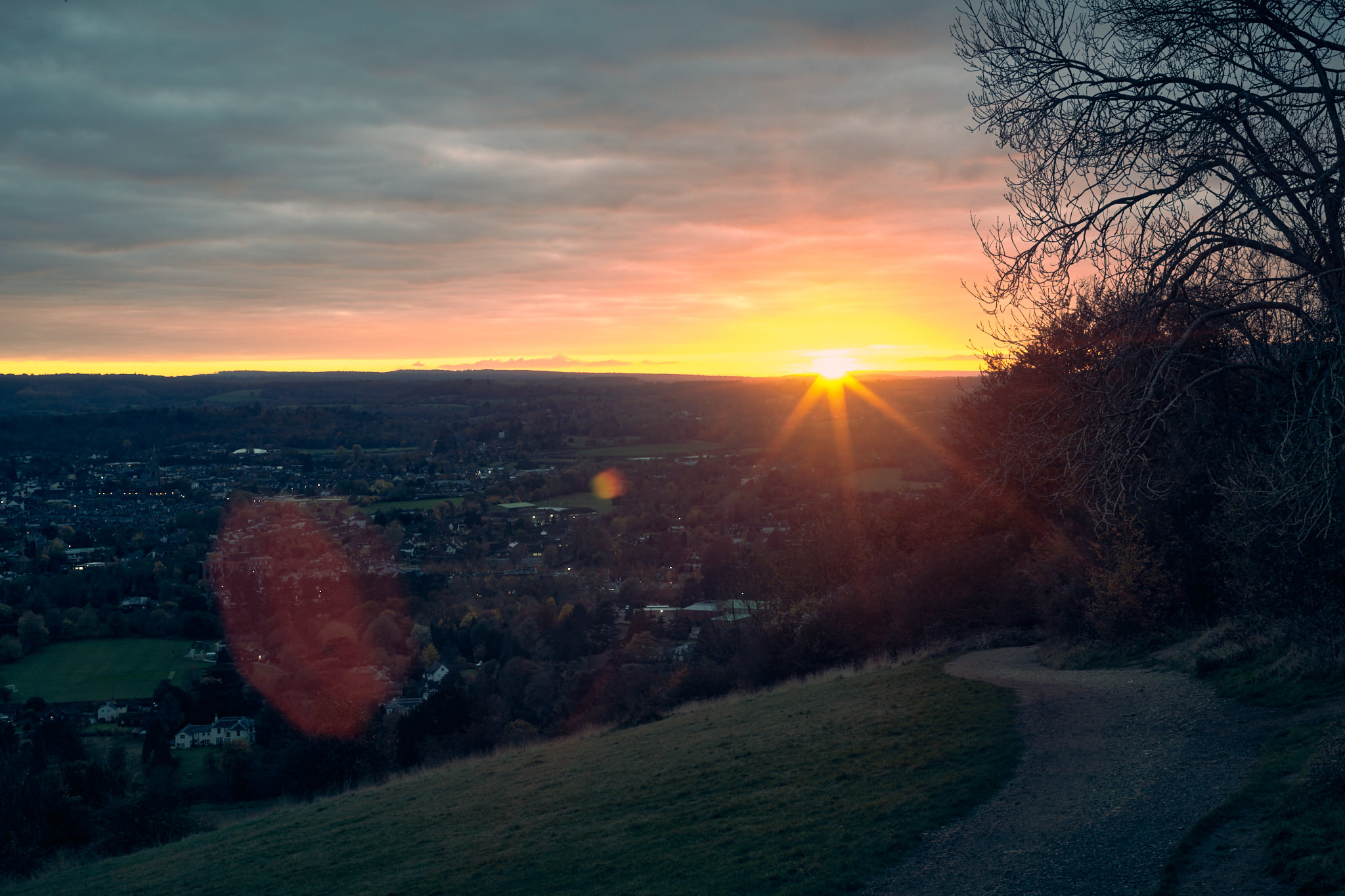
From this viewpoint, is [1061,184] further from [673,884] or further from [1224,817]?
[673,884]

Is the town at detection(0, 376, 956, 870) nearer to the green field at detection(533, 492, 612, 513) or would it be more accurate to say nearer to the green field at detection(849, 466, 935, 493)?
the green field at detection(533, 492, 612, 513)

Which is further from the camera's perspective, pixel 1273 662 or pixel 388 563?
pixel 388 563

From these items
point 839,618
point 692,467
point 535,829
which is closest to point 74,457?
point 692,467

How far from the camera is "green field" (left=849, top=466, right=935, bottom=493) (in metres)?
42.8

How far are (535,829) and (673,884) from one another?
3.55 m

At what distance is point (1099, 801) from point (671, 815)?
4445 millimetres

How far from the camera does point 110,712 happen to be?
3522 centimetres

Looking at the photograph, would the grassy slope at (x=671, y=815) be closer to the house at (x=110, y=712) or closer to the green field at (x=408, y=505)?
the house at (x=110, y=712)

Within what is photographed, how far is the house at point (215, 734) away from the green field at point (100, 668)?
5704 mm

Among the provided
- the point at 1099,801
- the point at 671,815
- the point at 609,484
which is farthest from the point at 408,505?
the point at 1099,801

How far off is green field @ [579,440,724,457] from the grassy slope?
7689 centimetres

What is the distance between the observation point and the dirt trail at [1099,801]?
6.02 m

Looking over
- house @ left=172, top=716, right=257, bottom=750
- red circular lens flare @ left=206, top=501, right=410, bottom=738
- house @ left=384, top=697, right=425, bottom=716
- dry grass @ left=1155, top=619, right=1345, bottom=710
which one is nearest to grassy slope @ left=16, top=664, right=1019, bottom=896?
dry grass @ left=1155, top=619, right=1345, bottom=710

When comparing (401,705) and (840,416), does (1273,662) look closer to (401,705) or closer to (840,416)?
(401,705)
